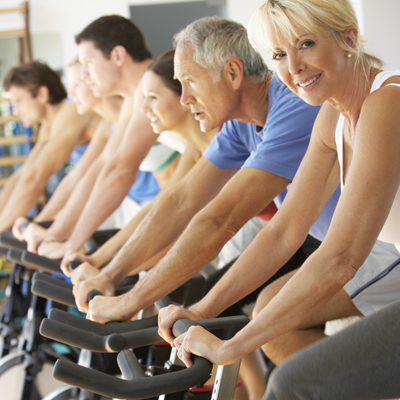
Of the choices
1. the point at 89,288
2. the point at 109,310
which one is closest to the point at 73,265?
the point at 89,288

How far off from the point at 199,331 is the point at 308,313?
0.21 metres

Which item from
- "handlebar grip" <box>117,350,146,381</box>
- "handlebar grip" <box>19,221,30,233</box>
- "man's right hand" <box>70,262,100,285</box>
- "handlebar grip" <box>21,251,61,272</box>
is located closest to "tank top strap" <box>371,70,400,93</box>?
"handlebar grip" <box>117,350,146,381</box>

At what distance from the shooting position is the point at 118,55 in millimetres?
2627

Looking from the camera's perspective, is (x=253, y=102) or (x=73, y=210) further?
(x=73, y=210)

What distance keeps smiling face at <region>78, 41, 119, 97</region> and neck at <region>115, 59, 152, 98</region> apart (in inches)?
1.2

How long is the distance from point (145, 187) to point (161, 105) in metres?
1.18

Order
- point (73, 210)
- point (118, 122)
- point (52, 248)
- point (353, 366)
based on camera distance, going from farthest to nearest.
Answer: point (118, 122) < point (73, 210) < point (52, 248) < point (353, 366)

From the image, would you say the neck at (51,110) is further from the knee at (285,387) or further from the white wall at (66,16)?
the knee at (285,387)

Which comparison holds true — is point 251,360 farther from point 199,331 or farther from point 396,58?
point 396,58

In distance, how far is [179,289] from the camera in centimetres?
152

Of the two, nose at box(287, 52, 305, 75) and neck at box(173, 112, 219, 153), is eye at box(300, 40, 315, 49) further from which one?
neck at box(173, 112, 219, 153)

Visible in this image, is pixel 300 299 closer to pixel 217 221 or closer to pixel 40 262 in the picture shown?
pixel 217 221

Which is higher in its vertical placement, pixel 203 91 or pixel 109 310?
pixel 203 91

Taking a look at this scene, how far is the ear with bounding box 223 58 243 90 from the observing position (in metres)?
1.61
